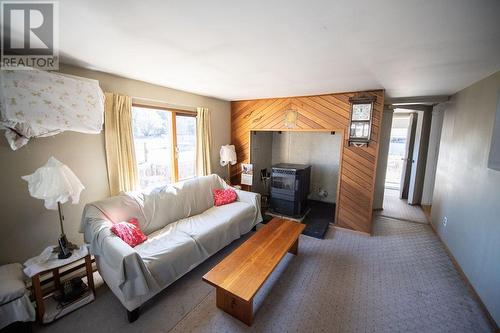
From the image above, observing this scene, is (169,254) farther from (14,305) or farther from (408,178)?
(408,178)

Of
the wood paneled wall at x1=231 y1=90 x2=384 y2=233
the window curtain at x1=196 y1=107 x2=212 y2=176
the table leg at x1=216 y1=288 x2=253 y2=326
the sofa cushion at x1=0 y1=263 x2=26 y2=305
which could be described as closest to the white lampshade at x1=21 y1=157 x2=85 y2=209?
the sofa cushion at x1=0 y1=263 x2=26 y2=305

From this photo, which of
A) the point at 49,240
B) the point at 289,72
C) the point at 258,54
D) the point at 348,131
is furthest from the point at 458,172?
the point at 49,240

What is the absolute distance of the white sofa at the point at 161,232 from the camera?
1743mm

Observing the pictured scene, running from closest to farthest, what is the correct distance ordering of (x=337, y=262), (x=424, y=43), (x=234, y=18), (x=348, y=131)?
(x=234, y=18), (x=424, y=43), (x=337, y=262), (x=348, y=131)

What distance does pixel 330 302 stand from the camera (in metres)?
2.00

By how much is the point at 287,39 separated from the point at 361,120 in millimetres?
2206

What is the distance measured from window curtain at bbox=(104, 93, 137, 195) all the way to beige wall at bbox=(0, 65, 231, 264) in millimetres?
88

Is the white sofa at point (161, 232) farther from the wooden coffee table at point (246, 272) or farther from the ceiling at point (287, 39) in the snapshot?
the ceiling at point (287, 39)

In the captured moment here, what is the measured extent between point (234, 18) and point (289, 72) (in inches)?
46.5

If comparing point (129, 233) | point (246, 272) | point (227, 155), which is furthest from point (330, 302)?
point (227, 155)

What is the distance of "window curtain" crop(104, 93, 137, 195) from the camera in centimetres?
248

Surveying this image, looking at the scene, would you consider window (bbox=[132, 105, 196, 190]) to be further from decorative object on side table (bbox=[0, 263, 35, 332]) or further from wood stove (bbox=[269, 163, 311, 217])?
wood stove (bbox=[269, 163, 311, 217])

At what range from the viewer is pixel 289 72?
7.41 feet

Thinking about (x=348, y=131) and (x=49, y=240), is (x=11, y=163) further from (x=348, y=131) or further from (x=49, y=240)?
(x=348, y=131)
